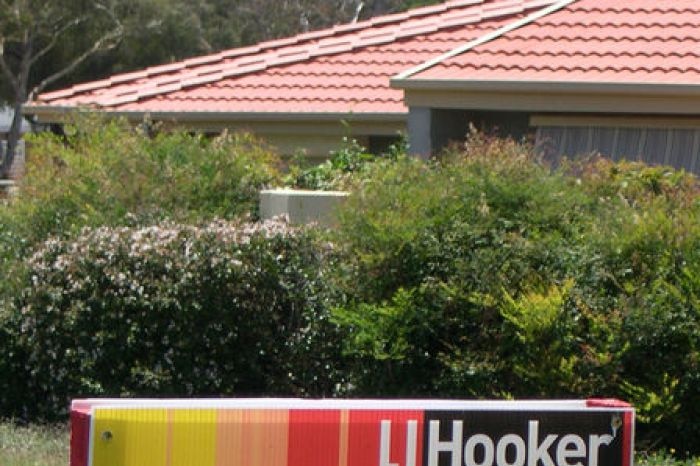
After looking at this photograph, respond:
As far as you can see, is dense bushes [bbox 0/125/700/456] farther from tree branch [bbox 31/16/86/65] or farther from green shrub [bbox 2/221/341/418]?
tree branch [bbox 31/16/86/65]

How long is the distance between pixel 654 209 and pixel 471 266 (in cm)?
122

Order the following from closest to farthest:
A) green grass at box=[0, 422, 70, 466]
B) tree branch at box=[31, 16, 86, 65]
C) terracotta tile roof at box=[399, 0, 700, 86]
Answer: green grass at box=[0, 422, 70, 466], terracotta tile roof at box=[399, 0, 700, 86], tree branch at box=[31, 16, 86, 65]

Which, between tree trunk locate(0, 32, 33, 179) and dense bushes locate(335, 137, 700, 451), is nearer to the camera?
dense bushes locate(335, 137, 700, 451)

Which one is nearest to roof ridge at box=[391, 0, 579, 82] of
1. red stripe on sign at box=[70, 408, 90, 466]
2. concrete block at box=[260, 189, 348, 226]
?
concrete block at box=[260, 189, 348, 226]

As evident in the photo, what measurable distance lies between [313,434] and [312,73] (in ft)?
38.6

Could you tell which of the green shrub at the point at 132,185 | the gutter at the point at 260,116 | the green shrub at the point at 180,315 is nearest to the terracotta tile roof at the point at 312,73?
the gutter at the point at 260,116

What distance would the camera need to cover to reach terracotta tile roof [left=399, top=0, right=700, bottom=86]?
12656mm

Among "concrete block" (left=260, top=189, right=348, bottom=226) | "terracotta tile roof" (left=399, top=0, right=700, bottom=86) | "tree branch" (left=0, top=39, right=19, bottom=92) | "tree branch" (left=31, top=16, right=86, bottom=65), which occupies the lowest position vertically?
"concrete block" (left=260, top=189, right=348, bottom=226)

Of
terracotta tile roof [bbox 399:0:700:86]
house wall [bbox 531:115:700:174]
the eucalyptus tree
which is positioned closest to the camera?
terracotta tile roof [bbox 399:0:700:86]

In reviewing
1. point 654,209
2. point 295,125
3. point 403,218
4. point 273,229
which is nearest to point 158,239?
point 273,229

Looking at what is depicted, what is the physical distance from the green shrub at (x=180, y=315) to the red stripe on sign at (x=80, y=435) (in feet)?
15.4

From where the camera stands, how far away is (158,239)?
9.64 meters

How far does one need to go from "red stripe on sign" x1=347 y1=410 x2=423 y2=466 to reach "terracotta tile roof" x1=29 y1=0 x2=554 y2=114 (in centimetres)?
1017

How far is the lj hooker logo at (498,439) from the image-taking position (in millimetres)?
4832
